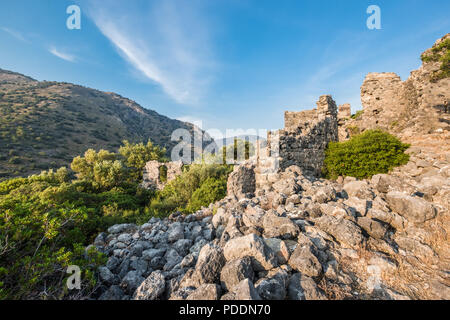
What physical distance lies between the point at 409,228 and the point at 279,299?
2570mm

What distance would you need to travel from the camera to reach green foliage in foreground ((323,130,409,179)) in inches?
291

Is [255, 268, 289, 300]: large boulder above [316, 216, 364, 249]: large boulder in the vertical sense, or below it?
below

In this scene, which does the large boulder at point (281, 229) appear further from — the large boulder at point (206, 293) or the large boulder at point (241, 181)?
the large boulder at point (241, 181)

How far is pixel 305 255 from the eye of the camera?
216 centimetres

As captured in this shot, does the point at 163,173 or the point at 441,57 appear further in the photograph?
the point at 163,173

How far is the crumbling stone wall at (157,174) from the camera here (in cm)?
1325

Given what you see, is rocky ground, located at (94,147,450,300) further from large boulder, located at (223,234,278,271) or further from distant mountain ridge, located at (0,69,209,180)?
distant mountain ridge, located at (0,69,209,180)

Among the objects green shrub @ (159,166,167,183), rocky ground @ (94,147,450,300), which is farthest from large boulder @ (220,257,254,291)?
green shrub @ (159,166,167,183)

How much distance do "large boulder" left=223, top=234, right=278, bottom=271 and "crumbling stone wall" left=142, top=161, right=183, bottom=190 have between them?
1107 cm

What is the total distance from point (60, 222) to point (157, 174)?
458 inches

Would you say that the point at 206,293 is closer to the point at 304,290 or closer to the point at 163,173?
the point at 304,290

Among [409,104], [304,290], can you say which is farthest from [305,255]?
[409,104]

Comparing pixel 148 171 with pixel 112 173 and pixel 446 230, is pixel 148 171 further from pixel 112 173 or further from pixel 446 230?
pixel 446 230
